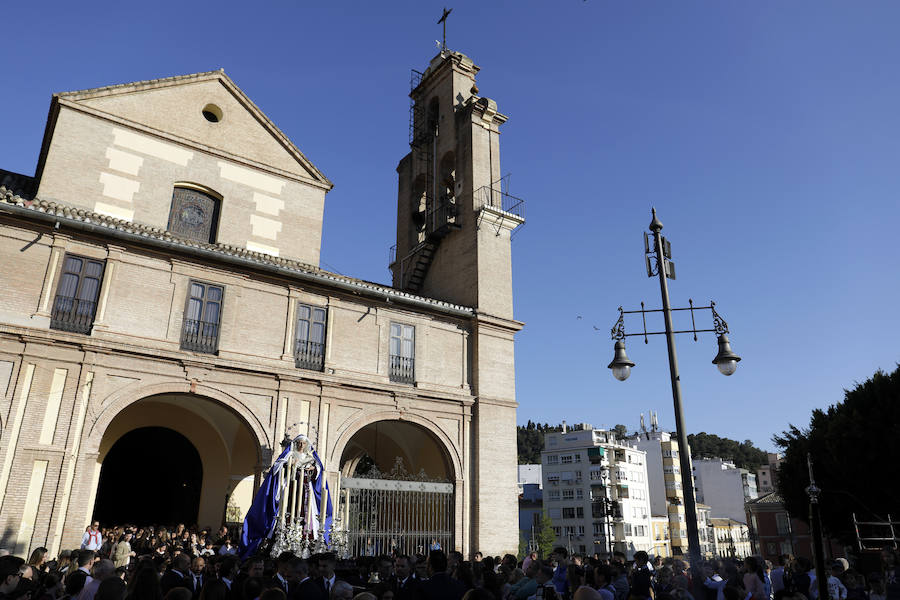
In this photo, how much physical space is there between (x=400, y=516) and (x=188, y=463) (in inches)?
286

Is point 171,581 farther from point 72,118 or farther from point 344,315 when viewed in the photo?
point 72,118

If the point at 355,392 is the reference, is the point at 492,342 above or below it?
above

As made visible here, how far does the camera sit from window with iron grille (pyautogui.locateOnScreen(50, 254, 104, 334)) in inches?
606

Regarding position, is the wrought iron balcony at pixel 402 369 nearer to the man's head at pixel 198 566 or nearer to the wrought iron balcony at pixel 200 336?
the wrought iron balcony at pixel 200 336

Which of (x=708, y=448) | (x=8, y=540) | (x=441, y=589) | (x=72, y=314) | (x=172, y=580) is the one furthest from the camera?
(x=708, y=448)

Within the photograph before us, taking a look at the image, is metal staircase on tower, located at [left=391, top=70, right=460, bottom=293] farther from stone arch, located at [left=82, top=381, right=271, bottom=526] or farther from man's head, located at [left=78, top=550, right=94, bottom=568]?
man's head, located at [left=78, top=550, right=94, bottom=568]

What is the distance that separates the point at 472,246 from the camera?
2328 cm

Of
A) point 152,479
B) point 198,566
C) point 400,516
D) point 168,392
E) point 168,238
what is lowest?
point 198,566

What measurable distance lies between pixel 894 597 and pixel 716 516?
3319 inches

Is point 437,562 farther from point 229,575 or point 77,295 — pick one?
point 77,295

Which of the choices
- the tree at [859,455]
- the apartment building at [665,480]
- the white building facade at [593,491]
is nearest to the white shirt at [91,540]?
the tree at [859,455]

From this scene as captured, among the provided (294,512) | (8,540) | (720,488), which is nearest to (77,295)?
(8,540)

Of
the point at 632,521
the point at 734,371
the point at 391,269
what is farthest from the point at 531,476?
the point at 734,371

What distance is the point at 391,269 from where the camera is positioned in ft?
94.6
